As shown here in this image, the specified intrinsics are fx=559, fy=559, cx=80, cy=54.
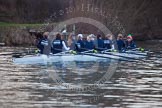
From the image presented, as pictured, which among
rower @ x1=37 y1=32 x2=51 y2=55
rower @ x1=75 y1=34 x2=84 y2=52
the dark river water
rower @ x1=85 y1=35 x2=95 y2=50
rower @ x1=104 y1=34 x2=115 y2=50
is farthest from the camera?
rower @ x1=104 y1=34 x2=115 y2=50

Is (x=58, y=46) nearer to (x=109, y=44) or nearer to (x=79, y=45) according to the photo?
(x=79, y=45)

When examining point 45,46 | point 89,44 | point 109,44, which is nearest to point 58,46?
point 45,46

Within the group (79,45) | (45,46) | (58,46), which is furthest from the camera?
(79,45)

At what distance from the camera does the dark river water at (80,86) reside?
16.9 metres

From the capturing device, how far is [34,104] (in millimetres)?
16406

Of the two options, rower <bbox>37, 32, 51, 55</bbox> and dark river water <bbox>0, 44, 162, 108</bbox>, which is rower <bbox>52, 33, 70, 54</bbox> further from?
dark river water <bbox>0, 44, 162, 108</bbox>

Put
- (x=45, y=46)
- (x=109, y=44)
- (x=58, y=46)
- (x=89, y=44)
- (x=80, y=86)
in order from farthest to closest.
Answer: (x=109, y=44), (x=89, y=44), (x=58, y=46), (x=45, y=46), (x=80, y=86)

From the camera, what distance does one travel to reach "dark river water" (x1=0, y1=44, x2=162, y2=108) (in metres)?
A: 16.9

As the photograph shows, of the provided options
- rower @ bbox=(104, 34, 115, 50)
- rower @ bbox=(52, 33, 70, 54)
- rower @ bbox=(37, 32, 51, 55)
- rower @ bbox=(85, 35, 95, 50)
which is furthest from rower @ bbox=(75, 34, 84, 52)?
rower @ bbox=(104, 34, 115, 50)

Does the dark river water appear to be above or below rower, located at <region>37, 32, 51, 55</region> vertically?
below

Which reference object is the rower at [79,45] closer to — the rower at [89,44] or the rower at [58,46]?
the rower at [89,44]

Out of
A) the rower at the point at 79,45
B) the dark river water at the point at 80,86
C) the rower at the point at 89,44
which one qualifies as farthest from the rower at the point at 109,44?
the dark river water at the point at 80,86

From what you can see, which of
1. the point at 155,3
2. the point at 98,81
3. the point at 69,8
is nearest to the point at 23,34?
the point at 69,8

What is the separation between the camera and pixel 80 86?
2055cm
